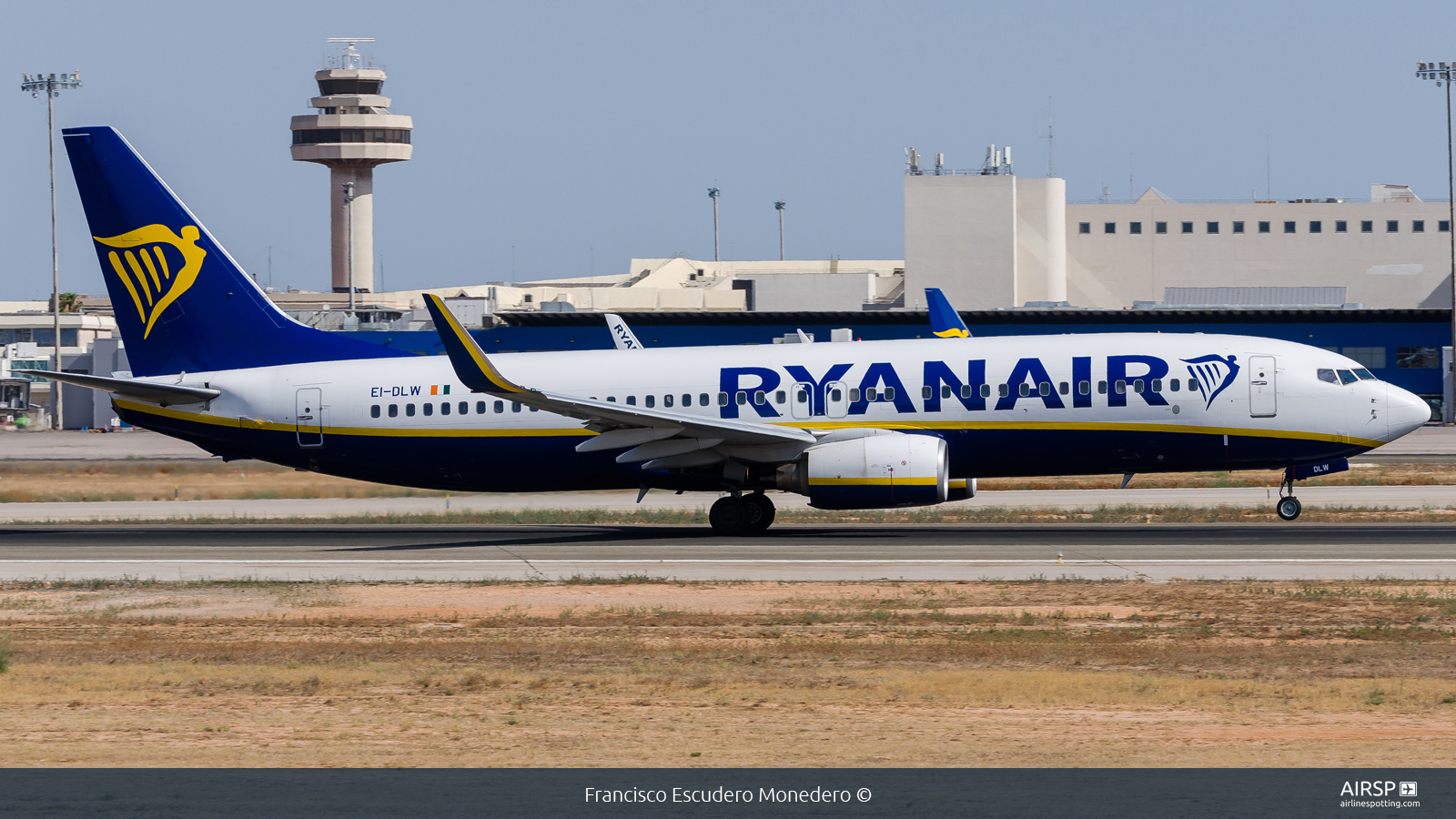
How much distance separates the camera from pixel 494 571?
2588 cm

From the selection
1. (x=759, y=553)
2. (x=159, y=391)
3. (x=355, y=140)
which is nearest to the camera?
(x=759, y=553)

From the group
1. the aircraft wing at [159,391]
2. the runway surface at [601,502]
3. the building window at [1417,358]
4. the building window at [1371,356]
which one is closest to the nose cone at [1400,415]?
the runway surface at [601,502]

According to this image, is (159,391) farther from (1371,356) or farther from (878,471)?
(1371,356)

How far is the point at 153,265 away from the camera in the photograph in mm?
32875

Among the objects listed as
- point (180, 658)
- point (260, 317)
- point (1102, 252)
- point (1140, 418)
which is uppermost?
point (1102, 252)

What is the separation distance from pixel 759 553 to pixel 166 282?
48.2 feet

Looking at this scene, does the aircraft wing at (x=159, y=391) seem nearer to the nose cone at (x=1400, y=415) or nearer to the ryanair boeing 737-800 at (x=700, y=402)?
the ryanair boeing 737-800 at (x=700, y=402)

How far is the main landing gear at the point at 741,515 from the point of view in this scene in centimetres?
3181

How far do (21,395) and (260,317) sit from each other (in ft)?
304

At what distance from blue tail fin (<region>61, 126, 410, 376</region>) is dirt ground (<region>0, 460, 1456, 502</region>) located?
386 inches

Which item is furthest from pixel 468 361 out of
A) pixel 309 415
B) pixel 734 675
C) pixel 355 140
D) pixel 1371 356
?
pixel 355 140

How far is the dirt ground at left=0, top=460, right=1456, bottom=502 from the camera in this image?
44.4 metres

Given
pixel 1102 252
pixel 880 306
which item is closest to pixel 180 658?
pixel 880 306
